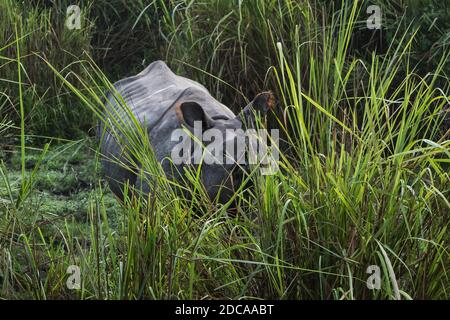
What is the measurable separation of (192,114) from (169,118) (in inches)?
14.6

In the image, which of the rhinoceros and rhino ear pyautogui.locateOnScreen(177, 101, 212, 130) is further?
rhino ear pyautogui.locateOnScreen(177, 101, 212, 130)

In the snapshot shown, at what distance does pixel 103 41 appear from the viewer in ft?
32.8

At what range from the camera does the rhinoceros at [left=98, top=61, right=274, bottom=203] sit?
218 inches

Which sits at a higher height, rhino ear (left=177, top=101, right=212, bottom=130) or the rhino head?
rhino ear (left=177, top=101, right=212, bottom=130)

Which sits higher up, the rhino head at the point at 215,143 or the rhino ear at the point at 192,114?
the rhino ear at the point at 192,114

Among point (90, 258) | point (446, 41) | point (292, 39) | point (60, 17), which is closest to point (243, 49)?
point (292, 39)

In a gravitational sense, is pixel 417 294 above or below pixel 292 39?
below

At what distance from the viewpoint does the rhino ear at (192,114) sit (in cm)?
564

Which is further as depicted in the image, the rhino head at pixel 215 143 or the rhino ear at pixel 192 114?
the rhino ear at pixel 192 114

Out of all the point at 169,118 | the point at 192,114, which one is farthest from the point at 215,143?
the point at 169,118

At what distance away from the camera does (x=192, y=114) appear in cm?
570

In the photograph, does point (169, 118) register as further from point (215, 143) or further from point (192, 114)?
point (215, 143)

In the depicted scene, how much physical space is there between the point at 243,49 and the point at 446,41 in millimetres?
1543
